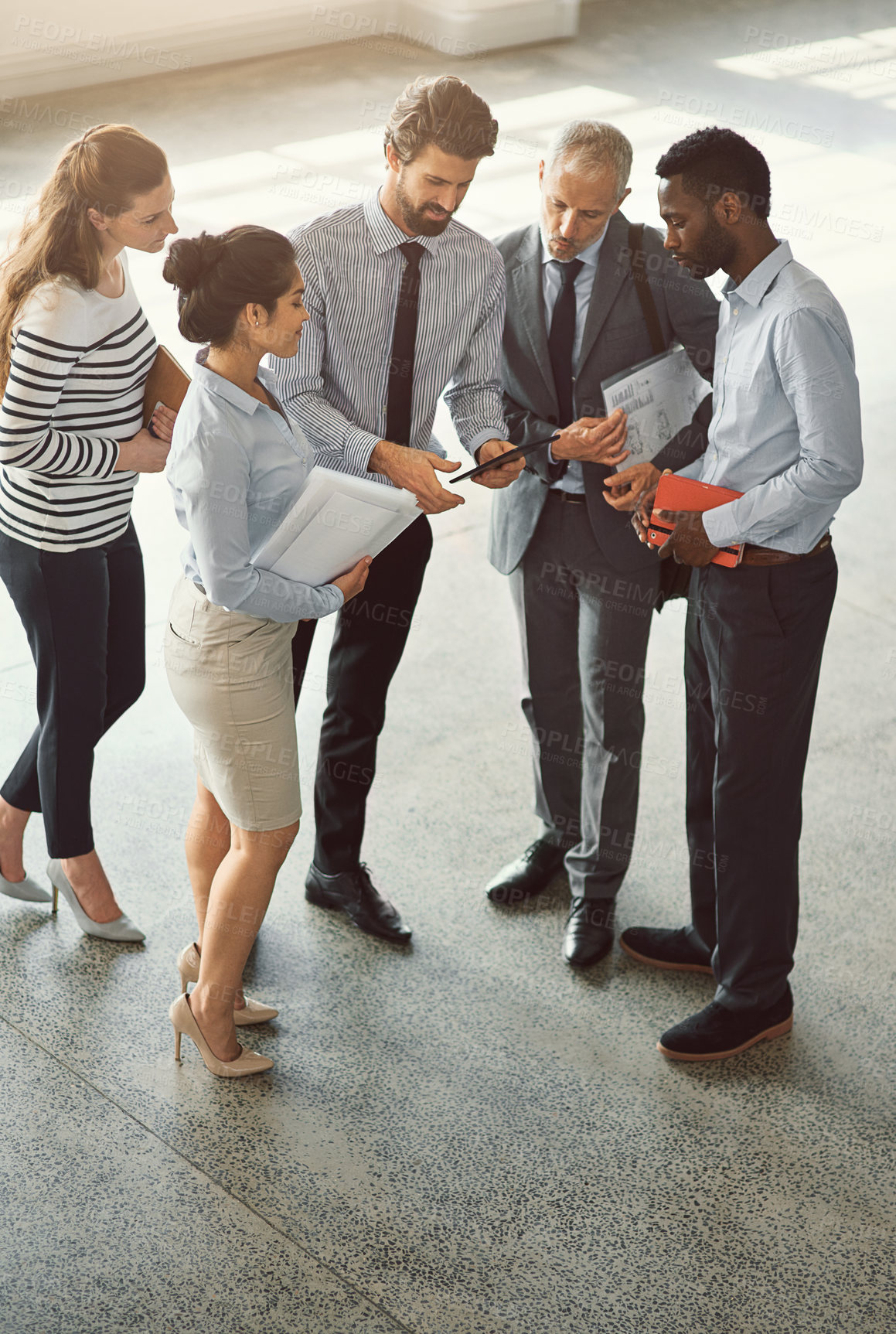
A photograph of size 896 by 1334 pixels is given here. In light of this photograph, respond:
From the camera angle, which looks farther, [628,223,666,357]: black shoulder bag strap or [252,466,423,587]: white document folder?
[628,223,666,357]: black shoulder bag strap

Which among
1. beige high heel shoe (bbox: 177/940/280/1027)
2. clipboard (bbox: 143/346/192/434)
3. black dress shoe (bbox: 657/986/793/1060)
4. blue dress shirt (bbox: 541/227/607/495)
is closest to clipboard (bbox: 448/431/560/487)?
blue dress shirt (bbox: 541/227/607/495)

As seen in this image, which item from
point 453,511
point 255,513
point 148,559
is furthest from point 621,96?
point 255,513

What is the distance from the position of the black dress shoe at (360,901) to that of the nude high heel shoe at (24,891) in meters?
0.69

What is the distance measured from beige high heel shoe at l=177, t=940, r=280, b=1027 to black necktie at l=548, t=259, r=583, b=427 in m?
1.53

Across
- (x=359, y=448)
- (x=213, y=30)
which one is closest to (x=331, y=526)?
(x=359, y=448)

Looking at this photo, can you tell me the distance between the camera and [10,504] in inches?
114

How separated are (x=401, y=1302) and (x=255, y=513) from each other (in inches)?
59.5

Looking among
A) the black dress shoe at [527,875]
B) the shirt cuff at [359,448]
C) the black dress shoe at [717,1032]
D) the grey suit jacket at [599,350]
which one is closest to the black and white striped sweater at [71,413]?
the shirt cuff at [359,448]

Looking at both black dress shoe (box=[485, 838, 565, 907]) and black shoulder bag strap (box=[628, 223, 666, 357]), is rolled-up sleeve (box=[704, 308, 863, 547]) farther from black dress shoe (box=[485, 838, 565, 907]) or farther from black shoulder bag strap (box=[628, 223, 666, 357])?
black dress shoe (box=[485, 838, 565, 907])

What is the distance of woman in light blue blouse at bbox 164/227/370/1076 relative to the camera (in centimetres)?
238

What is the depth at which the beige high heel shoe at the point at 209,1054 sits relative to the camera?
2.85 meters

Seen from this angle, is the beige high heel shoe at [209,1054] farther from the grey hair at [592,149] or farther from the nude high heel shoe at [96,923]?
the grey hair at [592,149]

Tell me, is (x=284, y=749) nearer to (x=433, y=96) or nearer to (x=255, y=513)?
(x=255, y=513)

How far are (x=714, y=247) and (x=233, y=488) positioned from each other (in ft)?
3.58
